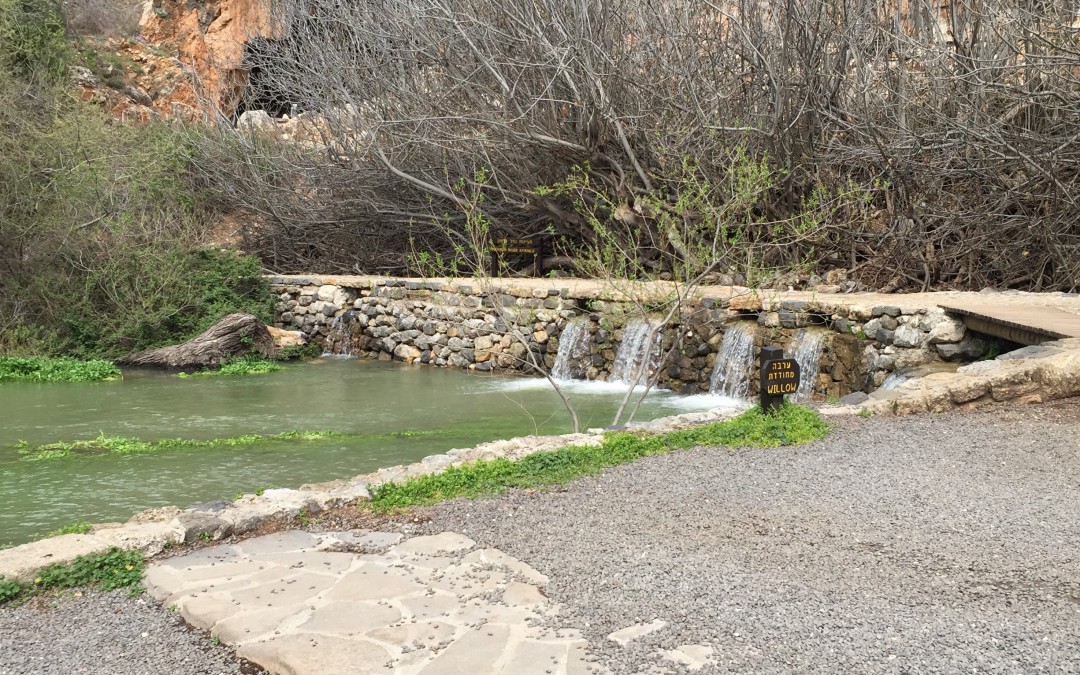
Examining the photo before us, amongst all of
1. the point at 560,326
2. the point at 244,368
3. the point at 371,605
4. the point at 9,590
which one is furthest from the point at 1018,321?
the point at 244,368

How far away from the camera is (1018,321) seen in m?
8.76

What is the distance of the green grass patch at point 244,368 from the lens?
13.2 meters

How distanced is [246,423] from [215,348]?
4.51 m

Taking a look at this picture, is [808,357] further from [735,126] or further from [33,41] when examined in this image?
[33,41]

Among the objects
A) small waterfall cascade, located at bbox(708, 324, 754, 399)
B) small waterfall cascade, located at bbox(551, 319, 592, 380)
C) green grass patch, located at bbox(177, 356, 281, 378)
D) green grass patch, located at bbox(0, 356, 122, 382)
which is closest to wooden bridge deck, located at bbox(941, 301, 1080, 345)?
small waterfall cascade, located at bbox(708, 324, 754, 399)

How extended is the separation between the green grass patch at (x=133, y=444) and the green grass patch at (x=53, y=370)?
4213 millimetres

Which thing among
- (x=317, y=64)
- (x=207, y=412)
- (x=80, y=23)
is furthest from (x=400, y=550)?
(x=80, y=23)

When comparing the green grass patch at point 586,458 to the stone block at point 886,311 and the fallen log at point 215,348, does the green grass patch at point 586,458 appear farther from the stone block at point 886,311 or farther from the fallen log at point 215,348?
the fallen log at point 215,348

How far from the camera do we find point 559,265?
16859 millimetres

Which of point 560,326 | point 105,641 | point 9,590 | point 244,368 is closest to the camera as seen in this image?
point 105,641

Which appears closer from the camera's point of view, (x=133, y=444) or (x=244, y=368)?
(x=133, y=444)

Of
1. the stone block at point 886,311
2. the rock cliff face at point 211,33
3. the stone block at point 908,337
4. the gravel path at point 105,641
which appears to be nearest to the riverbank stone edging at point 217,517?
the gravel path at point 105,641

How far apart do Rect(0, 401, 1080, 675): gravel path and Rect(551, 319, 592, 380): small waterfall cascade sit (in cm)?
669

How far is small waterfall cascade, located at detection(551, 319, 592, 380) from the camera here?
41.6 feet
